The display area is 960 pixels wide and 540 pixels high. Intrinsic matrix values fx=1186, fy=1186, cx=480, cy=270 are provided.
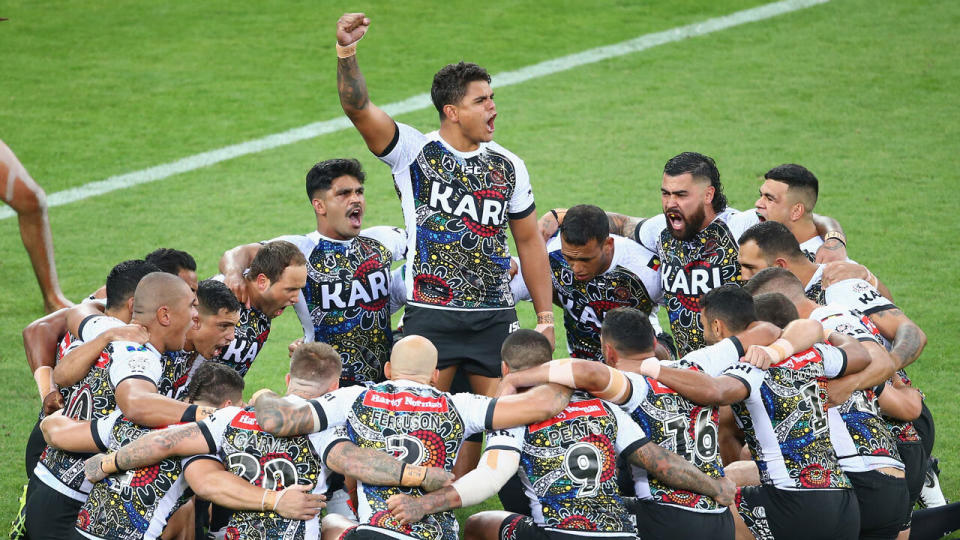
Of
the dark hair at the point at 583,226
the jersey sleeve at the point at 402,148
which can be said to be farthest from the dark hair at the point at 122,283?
the dark hair at the point at 583,226

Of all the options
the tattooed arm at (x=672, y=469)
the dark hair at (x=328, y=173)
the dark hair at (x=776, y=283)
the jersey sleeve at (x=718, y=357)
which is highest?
the dark hair at (x=328, y=173)

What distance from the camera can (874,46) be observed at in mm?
16141

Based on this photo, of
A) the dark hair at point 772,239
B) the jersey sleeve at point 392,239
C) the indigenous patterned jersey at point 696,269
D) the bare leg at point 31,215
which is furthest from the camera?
the bare leg at point 31,215

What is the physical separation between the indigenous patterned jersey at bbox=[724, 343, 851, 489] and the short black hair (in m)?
0.27

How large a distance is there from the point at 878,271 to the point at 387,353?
5.52 meters

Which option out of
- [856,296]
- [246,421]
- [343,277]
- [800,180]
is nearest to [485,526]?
[246,421]

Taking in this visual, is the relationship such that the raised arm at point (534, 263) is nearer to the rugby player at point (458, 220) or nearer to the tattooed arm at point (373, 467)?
the rugby player at point (458, 220)

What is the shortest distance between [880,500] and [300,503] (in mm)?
2989

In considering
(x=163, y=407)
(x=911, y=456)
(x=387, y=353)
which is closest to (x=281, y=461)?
(x=163, y=407)

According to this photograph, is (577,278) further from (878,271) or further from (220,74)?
(220,74)

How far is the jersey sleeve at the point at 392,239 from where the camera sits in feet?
24.5

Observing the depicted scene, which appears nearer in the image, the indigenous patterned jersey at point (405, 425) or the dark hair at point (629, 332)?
the indigenous patterned jersey at point (405, 425)

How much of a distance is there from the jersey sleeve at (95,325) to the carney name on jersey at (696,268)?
3321 millimetres

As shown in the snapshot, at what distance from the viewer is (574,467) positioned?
215 inches
